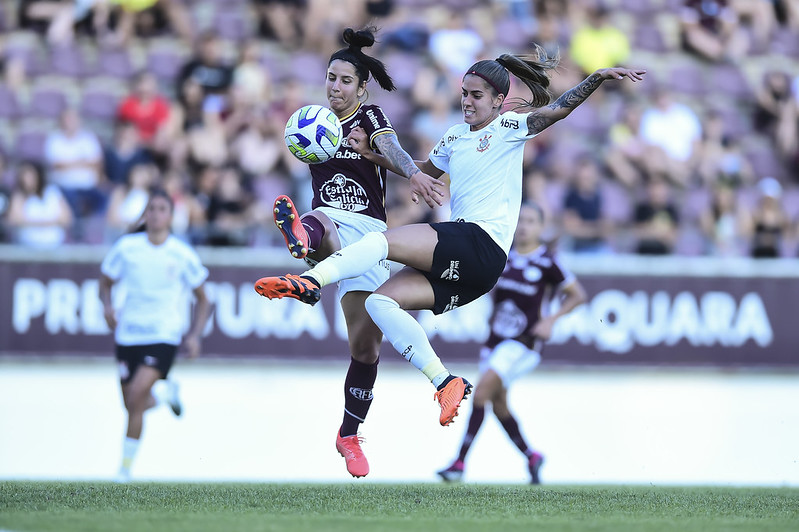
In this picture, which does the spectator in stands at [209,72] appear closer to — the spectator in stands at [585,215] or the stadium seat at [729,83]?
the spectator in stands at [585,215]

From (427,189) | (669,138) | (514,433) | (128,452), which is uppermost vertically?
(669,138)

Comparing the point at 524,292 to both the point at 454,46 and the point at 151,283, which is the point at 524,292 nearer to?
the point at 151,283

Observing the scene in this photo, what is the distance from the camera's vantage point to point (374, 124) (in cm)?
756

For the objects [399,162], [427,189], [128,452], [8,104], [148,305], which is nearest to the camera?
[427,189]

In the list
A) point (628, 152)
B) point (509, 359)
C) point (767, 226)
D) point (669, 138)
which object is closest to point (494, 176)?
point (509, 359)

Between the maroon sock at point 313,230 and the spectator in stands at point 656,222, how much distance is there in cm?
951

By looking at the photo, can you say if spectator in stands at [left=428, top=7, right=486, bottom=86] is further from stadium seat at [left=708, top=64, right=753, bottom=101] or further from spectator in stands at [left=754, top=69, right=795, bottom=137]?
spectator in stands at [left=754, top=69, right=795, bottom=137]

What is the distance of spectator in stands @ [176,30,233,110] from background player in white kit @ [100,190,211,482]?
7215 mm

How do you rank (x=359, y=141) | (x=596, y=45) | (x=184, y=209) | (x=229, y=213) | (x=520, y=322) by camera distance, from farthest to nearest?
(x=596, y=45), (x=229, y=213), (x=184, y=209), (x=520, y=322), (x=359, y=141)

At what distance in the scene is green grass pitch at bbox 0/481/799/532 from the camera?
251 inches

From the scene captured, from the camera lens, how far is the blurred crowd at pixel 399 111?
15.9m

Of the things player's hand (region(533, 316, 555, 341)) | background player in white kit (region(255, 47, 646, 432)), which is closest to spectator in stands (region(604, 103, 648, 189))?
player's hand (region(533, 316, 555, 341))

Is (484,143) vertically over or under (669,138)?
under

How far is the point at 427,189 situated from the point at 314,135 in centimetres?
91
